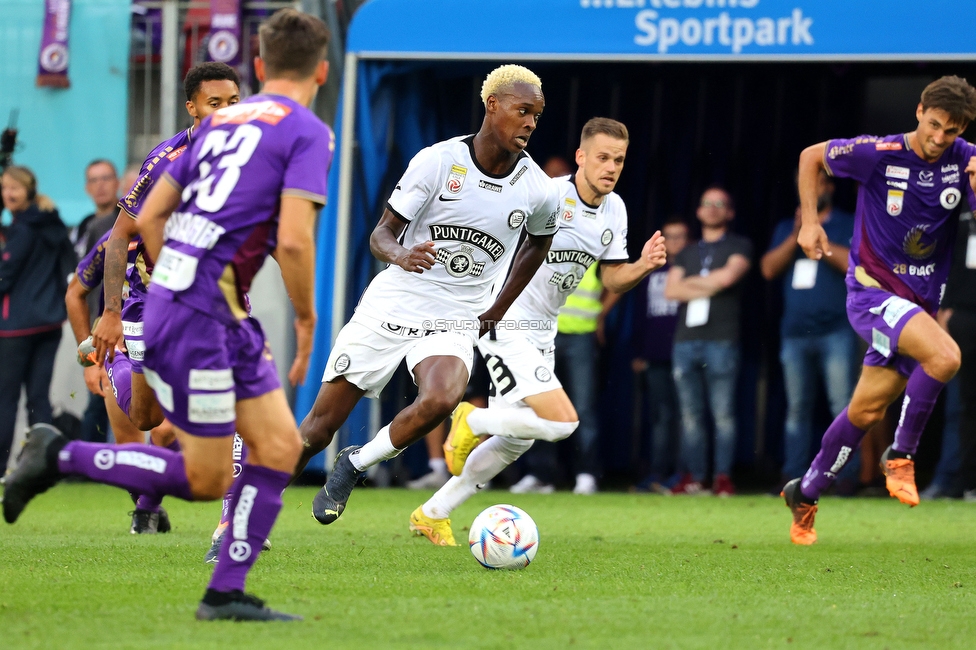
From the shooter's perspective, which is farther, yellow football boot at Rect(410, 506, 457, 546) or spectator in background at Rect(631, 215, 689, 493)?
spectator in background at Rect(631, 215, 689, 493)

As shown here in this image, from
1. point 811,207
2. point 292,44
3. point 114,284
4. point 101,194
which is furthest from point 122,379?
point 101,194

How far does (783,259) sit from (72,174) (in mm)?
6345

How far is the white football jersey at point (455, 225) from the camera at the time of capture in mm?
6641

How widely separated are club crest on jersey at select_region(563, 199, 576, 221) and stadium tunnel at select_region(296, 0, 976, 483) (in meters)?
2.87

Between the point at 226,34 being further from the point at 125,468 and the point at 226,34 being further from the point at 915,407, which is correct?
the point at 125,468

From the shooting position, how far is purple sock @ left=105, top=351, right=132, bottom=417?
6.82 m

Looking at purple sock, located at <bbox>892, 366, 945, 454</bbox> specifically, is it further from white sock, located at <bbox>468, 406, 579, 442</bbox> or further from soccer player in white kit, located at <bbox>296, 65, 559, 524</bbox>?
soccer player in white kit, located at <bbox>296, 65, 559, 524</bbox>

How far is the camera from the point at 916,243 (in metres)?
7.46

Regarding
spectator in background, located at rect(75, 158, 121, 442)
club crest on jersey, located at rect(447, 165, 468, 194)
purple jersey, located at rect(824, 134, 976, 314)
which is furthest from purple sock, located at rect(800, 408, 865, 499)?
spectator in background, located at rect(75, 158, 121, 442)

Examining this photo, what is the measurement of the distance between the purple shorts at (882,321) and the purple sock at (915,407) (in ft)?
0.30


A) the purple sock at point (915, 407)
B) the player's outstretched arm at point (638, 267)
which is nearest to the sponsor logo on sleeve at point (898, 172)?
the purple sock at point (915, 407)

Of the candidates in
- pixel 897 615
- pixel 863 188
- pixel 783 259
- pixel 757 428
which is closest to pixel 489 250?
pixel 863 188

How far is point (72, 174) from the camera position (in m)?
12.0

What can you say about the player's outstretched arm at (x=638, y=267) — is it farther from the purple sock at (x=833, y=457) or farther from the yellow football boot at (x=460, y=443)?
the purple sock at (x=833, y=457)
